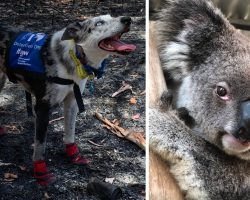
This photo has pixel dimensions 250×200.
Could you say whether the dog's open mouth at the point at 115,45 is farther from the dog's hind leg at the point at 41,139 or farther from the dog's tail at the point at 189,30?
the dog's hind leg at the point at 41,139

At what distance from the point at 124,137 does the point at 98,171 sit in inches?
4.2

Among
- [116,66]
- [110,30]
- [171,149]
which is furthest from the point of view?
[116,66]

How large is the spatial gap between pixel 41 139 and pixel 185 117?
376 millimetres

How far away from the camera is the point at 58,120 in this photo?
1140 mm

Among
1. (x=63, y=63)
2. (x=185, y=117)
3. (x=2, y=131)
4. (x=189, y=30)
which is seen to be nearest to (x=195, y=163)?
(x=185, y=117)

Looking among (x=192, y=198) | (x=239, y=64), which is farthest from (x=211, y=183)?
(x=239, y=64)

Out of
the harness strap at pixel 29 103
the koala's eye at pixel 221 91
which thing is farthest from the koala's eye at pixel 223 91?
the harness strap at pixel 29 103

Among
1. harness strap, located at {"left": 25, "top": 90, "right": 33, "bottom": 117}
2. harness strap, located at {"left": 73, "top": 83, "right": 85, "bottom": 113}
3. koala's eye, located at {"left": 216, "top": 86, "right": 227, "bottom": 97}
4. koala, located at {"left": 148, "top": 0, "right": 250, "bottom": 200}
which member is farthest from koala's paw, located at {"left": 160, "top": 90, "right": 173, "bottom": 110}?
harness strap, located at {"left": 25, "top": 90, "right": 33, "bottom": 117}

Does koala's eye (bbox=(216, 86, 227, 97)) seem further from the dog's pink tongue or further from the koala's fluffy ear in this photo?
the koala's fluffy ear

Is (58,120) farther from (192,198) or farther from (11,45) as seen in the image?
(192,198)

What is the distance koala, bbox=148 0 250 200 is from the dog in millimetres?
136

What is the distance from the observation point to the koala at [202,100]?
0.87 meters

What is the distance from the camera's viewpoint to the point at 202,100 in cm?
90

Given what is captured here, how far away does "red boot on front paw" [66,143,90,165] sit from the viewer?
3.55 feet
